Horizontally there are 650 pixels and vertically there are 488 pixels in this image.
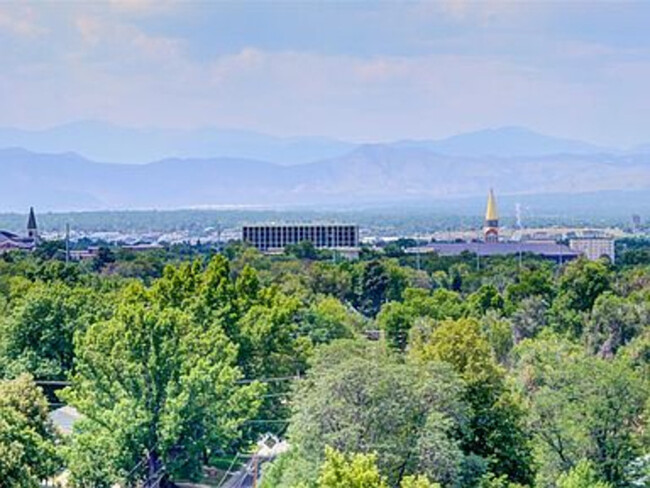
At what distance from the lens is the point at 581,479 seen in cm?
2659

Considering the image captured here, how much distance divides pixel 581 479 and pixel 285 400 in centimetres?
1337

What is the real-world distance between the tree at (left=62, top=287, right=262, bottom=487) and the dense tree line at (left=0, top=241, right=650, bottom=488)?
4cm

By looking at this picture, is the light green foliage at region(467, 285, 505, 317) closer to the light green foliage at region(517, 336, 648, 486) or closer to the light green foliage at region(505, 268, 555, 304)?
the light green foliage at region(505, 268, 555, 304)

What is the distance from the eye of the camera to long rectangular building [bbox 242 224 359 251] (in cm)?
16312

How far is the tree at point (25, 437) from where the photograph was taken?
24547mm

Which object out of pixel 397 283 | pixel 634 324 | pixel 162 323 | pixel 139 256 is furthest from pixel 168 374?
pixel 139 256

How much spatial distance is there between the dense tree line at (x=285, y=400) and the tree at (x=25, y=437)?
5 cm

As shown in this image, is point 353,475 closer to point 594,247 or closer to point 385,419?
point 385,419

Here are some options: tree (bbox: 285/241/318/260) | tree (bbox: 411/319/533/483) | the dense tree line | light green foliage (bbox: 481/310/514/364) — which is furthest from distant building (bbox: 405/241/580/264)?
tree (bbox: 411/319/533/483)

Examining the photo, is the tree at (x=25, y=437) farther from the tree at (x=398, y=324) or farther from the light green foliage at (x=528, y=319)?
the light green foliage at (x=528, y=319)

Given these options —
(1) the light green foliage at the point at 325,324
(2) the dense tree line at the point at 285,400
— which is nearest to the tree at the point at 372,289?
(1) the light green foliage at the point at 325,324

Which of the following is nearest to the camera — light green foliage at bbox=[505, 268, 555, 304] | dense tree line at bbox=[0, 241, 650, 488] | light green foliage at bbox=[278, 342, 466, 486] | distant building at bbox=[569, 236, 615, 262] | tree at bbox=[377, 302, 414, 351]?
light green foliage at bbox=[278, 342, 466, 486]

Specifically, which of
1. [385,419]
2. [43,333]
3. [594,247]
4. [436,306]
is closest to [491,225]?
[594,247]

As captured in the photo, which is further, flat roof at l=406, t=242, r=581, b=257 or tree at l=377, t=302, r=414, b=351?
flat roof at l=406, t=242, r=581, b=257
